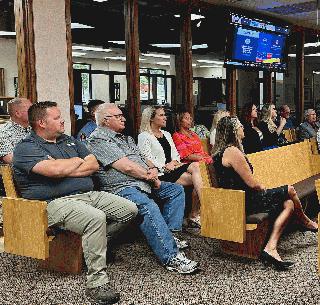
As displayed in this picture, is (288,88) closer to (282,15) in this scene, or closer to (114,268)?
(282,15)

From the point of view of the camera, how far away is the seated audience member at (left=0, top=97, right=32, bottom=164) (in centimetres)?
432

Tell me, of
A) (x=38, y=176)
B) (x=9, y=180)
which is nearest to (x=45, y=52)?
(x=9, y=180)

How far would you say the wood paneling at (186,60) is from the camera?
692cm

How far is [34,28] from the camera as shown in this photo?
4867mm

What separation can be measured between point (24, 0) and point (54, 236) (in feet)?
8.21

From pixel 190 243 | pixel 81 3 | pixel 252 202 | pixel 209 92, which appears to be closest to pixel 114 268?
pixel 190 243

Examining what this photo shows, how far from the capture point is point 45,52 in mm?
4977

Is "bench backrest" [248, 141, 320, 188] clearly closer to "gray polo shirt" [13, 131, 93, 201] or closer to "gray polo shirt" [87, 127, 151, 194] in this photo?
"gray polo shirt" [87, 127, 151, 194]

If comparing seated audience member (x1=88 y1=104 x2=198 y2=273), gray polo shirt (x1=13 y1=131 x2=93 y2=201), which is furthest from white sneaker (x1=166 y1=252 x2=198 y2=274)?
gray polo shirt (x1=13 y1=131 x2=93 y2=201)

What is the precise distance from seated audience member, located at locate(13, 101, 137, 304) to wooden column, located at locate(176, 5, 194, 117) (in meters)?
3.42

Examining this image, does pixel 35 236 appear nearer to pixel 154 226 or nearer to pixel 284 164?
pixel 154 226

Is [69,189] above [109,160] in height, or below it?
below

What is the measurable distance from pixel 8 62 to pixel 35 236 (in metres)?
12.5

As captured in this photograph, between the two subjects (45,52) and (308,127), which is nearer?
(45,52)
